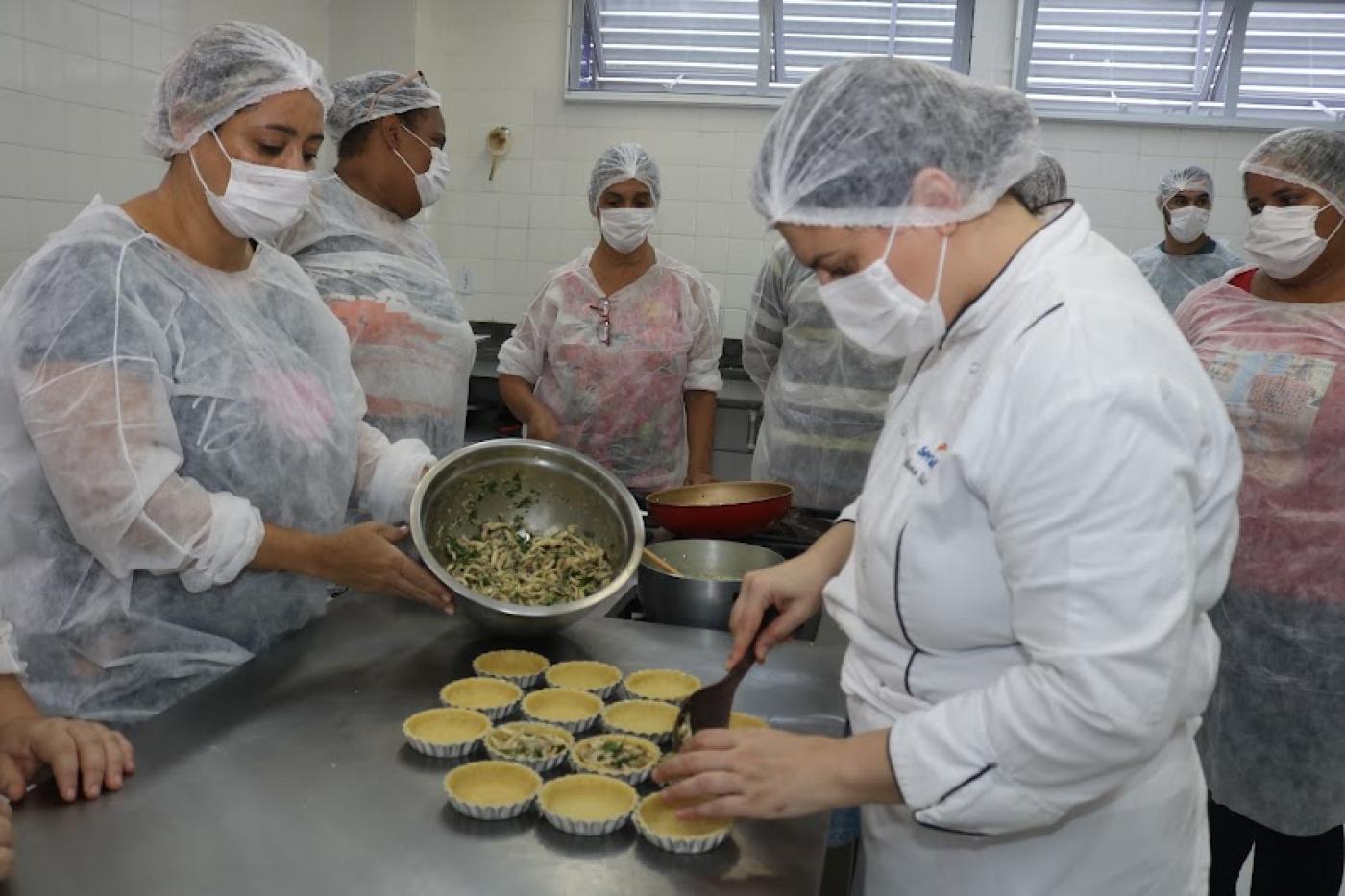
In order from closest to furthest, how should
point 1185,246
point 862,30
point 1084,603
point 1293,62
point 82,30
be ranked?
point 1084,603 → point 82,30 → point 1185,246 → point 1293,62 → point 862,30

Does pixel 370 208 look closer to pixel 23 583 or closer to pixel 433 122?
pixel 433 122

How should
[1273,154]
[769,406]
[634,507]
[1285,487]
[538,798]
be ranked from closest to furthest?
[538,798]
[634,507]
[1285,487]
[1273,154]
[769,406]

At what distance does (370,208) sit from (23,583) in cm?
143

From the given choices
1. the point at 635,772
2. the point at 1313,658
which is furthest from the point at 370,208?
the point at 1313,658

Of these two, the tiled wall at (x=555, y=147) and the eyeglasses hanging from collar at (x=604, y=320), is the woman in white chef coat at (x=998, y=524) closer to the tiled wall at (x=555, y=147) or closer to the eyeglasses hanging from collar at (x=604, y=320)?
the eyeglasses hanging from collar at (x=604, y=320)

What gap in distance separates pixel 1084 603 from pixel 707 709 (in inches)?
23.3

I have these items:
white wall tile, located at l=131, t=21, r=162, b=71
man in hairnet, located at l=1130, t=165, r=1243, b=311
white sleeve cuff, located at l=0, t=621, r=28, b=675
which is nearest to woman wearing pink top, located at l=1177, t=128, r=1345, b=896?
man in hairnet, located at l=1130, t=165, r=1243, b=311

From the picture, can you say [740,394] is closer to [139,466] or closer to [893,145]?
[139,466]

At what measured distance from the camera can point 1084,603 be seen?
922 millimetres

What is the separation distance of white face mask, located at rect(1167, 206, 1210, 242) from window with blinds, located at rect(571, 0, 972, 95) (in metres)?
1.23

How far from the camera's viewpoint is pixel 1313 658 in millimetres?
2230

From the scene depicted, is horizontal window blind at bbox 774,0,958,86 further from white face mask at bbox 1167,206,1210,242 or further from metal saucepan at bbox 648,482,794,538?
metal saucepan at bbox 648,482,794,538

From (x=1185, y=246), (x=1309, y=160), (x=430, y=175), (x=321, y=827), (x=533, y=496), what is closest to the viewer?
(x=321, y=827)

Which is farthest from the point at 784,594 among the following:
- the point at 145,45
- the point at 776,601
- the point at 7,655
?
the point at 145,45
